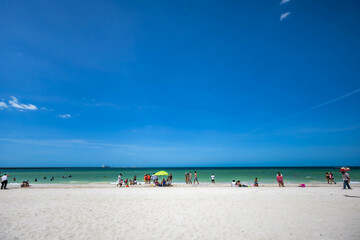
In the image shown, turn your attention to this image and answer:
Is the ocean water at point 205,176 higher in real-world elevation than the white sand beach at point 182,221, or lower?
lower

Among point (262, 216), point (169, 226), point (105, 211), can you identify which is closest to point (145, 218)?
point (169, 226)

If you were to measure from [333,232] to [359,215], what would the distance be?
133 inches

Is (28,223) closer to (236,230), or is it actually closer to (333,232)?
(236,230)

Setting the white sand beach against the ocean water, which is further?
the ocean water

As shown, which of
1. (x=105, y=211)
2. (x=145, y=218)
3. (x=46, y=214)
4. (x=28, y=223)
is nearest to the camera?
(x=28, y=223)

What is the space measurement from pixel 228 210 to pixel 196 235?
11.9 feet

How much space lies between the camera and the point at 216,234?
6.11 metres

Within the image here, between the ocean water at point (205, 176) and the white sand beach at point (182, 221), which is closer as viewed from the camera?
the white sand beach at point (182, 221)

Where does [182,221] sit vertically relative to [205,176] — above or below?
above

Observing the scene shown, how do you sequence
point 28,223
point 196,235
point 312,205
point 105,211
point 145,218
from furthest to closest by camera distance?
point 312,205 < point 105,211 < point 145,218 < point 28,223 < point 196,235

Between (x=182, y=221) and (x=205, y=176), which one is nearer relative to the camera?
(x=182, y=221)

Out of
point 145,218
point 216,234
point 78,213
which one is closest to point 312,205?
point 216,234

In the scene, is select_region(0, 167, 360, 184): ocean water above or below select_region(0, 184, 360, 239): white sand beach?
below

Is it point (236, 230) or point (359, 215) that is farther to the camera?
point (359, 215)
